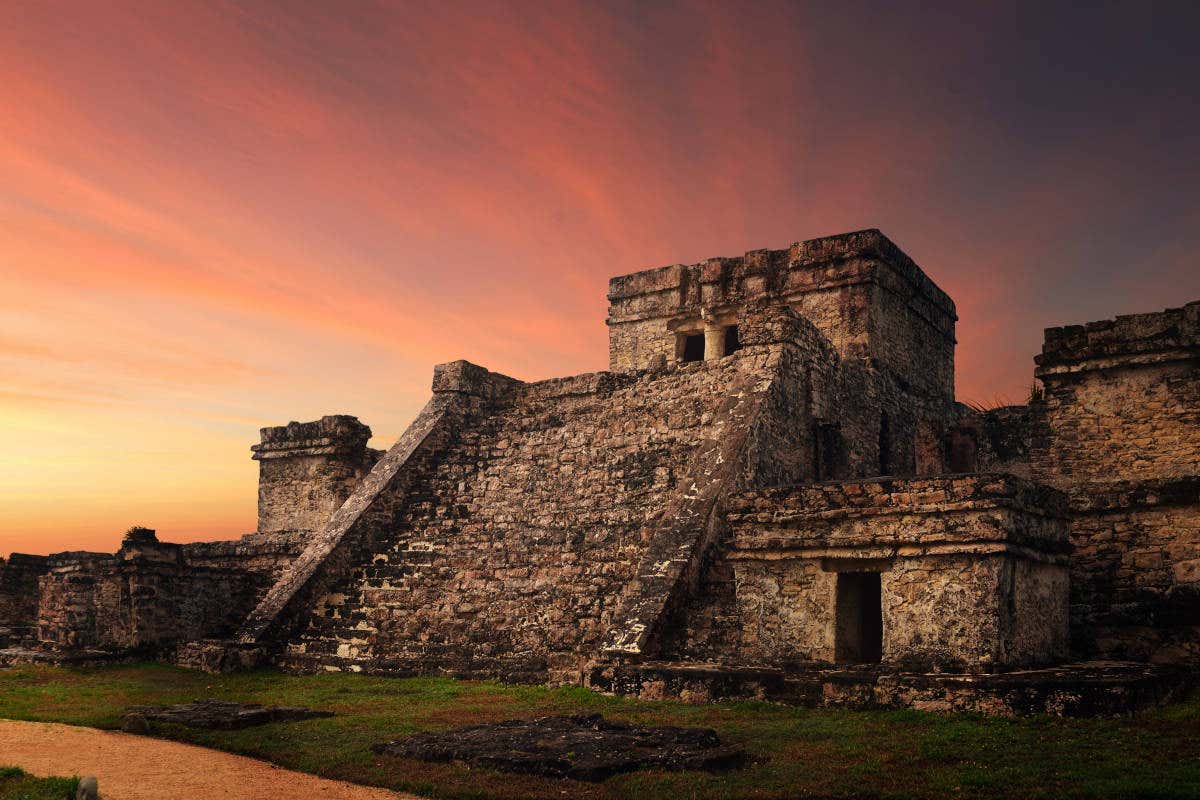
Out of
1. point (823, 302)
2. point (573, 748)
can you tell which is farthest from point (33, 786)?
point (823, 302)

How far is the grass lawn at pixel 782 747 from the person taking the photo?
622 cm

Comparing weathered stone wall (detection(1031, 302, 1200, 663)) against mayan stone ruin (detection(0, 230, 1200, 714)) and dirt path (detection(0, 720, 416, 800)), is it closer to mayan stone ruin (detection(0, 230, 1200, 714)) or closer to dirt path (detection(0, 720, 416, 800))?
mayan stone ruin (detection(0, 230, 1200, 714))

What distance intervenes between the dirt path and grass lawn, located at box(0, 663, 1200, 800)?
229 millimetres

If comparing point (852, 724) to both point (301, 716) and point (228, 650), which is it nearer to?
point (301, 716)

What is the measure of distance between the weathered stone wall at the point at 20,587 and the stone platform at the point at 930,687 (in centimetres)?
1617

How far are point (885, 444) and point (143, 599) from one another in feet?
41.8

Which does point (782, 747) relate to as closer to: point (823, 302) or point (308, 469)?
point (823, 302)

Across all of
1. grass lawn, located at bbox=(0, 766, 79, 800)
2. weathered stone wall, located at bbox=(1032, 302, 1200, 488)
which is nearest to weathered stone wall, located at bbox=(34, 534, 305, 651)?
grass lawn, located at bbox=(0, 766, 79, 800)

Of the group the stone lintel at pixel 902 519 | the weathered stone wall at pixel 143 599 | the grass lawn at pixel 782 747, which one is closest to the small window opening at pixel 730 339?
the weathered stone wall at pixel 143 599

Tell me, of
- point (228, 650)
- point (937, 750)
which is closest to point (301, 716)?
point (228, 650)

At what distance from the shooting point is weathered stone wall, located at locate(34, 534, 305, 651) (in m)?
15.1

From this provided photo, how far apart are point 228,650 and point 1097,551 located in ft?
35.8

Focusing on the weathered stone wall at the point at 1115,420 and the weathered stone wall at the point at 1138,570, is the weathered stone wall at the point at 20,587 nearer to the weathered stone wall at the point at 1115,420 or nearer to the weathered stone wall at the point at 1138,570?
the weathered stone wall at the point at 1138,570

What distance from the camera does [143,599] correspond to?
593 inches
